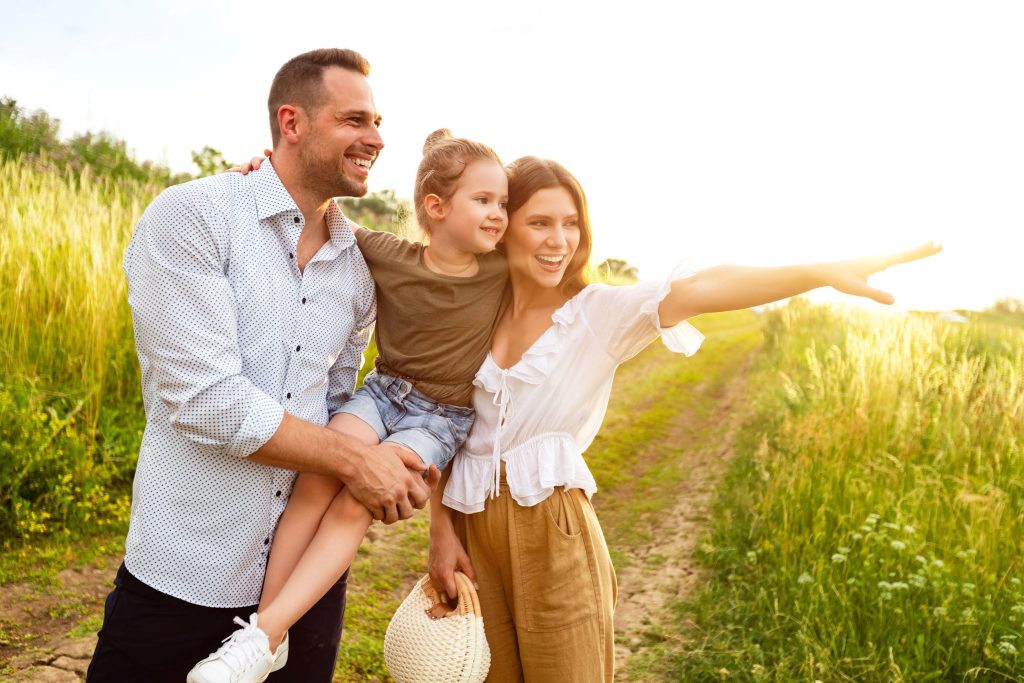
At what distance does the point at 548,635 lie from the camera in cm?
231

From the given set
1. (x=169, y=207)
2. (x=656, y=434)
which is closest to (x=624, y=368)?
(x=656, y=434)

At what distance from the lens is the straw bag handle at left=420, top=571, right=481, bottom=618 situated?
2.35 meters

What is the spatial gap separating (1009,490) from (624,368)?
716cm

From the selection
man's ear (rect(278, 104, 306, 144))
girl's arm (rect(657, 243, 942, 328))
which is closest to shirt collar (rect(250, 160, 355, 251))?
man's ear (rect(278, 104, 306, 144))

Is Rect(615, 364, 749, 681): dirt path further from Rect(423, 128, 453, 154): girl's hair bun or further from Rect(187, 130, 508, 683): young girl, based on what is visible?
Rect(423, 128, 453, 154): girl's hair bun

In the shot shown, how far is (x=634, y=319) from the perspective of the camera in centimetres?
229

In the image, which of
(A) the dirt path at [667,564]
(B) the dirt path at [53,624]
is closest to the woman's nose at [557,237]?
(A) the dirt path at [667,564]

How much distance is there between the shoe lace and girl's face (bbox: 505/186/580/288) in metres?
1.31

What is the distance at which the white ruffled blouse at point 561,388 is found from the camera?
7.65 ft

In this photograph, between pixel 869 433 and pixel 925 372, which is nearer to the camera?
pixel 869 433

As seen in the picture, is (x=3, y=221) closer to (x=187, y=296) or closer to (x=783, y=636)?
(x=187, y=296)

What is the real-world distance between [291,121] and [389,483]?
1159mm

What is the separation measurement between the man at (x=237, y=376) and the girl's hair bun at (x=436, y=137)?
0.42 metres

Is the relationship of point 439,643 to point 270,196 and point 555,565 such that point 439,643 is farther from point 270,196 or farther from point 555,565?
point 270,196
